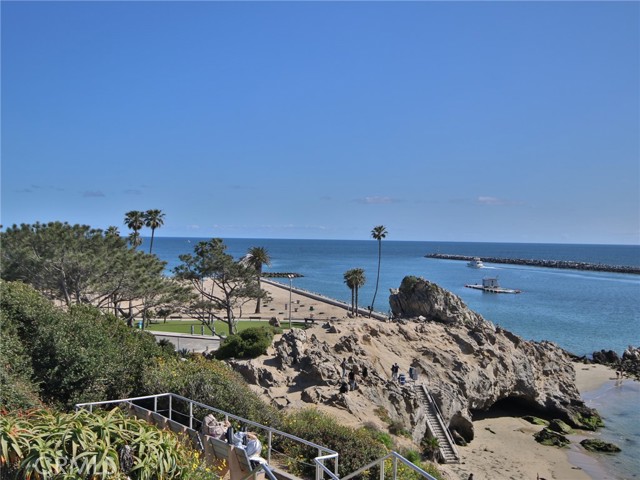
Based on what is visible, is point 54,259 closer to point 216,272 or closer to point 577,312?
point 216,272

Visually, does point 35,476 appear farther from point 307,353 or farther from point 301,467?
point 307,353

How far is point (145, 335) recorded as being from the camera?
23312 mm

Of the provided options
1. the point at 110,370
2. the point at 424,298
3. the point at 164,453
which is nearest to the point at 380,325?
the point at 424,298

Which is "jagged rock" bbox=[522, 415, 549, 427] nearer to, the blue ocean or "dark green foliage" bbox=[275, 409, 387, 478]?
the blue ocean

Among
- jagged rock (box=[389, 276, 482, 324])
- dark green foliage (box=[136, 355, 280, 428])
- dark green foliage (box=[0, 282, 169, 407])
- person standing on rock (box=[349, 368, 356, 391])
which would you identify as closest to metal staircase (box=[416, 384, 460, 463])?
person standing on rock (box=[349, 368, 356, 391])

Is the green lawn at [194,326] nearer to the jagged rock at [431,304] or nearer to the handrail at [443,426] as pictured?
the jagged rock at [431,304]

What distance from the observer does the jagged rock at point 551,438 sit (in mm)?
32469

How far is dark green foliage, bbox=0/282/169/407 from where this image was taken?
53.7ft

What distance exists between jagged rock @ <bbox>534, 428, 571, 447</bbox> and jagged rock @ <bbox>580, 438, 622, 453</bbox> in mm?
1045

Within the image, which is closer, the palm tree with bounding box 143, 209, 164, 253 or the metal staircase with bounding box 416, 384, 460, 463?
the metal staircase with bounding box 416, 384, 460, 463

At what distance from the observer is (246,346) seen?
1227 inches

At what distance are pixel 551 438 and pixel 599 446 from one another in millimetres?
2589

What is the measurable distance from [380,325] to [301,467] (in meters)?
26.6

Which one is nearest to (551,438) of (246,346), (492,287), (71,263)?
(246,346)
